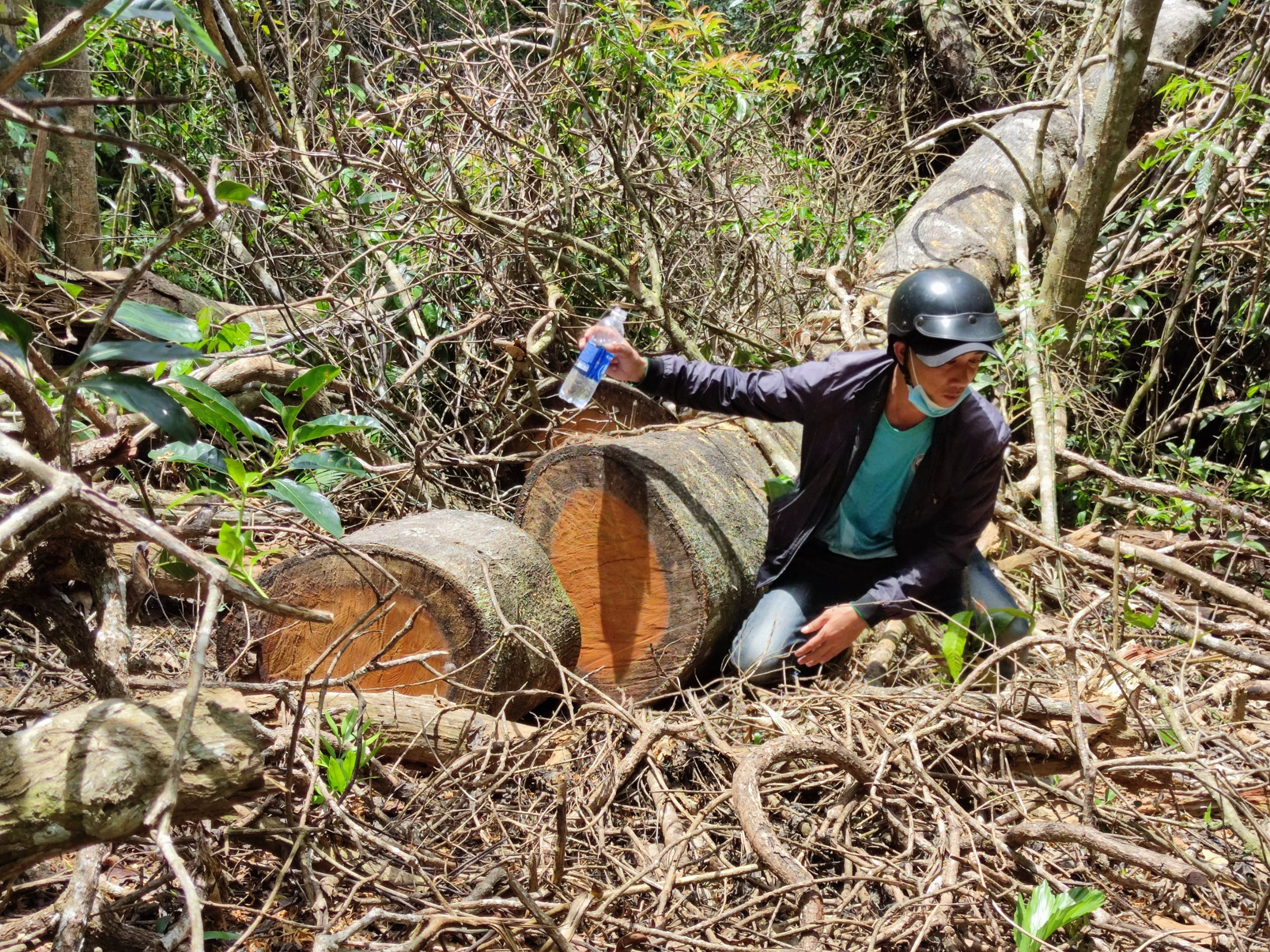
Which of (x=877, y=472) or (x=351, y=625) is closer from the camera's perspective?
(x=351, y=625)

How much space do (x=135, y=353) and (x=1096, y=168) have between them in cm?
381

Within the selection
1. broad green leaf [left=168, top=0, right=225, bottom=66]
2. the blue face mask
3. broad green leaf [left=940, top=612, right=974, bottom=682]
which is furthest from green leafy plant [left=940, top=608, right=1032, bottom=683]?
broad green leaf [left=168, top=0, right=225, bottom=66]

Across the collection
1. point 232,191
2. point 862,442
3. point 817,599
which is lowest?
point 817,599

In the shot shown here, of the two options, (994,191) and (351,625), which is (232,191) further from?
(994,191)

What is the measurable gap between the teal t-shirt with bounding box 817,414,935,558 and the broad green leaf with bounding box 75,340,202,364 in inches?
86.8

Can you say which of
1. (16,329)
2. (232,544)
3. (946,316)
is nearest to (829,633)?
(946,316)

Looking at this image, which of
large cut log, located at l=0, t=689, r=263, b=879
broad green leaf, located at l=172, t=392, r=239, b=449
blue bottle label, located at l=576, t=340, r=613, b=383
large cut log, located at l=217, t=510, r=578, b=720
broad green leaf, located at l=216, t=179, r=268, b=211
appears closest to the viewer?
Result: large cut log, located at l=0, t=689, r=263, b=879

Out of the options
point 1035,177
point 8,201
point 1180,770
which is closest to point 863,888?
point 1180,770

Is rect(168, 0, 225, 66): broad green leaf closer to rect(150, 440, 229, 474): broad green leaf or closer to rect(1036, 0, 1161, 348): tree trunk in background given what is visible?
rect(150, 440, 229, 474): broad green leaf

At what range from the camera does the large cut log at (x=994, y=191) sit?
14.8 feet

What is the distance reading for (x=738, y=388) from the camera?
2.92m

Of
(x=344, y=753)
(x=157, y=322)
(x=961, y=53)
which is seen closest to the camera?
(x=157, y=322)

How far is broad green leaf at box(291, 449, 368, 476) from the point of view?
1571mm

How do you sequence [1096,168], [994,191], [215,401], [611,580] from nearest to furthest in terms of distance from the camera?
[215,401] < [611,580] < [1096,168] < [994,191]
